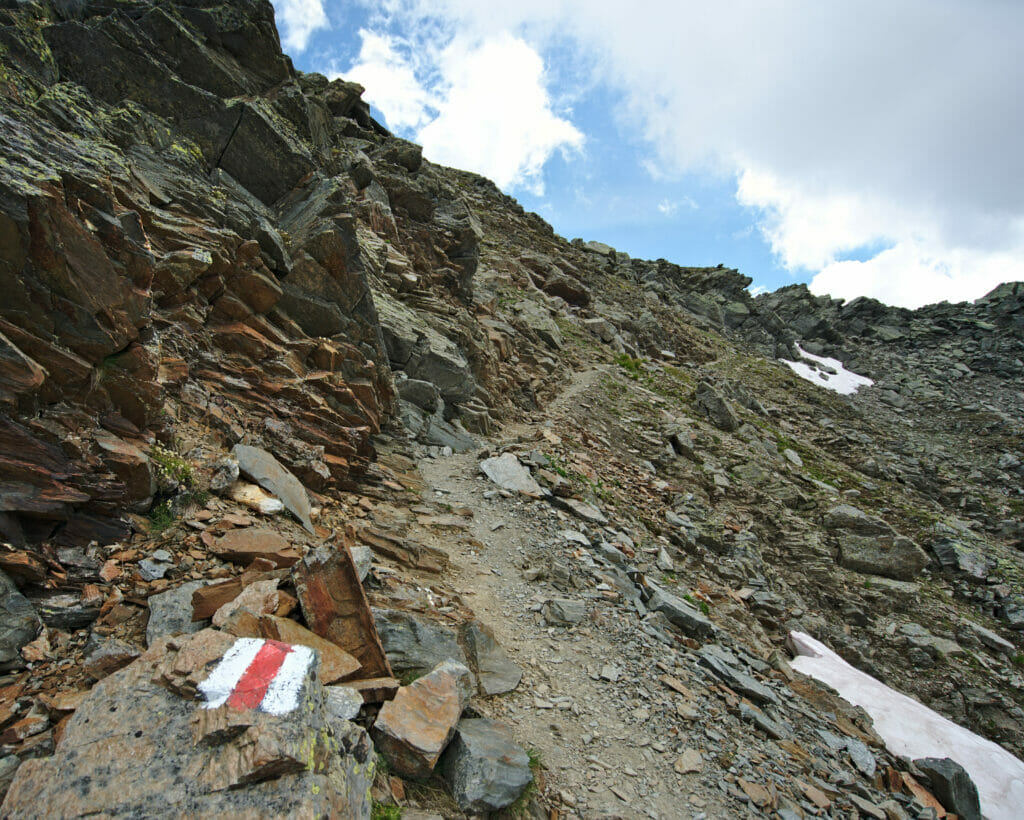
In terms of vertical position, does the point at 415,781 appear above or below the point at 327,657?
below

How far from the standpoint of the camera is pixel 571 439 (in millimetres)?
20344

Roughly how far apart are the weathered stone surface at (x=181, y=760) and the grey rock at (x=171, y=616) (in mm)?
856

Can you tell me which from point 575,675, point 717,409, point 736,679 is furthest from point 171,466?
point 717,409

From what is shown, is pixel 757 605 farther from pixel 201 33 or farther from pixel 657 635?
pixel 201 33

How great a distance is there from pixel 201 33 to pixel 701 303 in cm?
6189

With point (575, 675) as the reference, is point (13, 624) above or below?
below

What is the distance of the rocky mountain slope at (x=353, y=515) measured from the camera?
4.96m

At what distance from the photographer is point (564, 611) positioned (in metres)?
9.53

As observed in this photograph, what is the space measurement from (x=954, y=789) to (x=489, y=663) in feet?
33.7

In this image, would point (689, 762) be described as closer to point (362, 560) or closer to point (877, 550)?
point (362, 560)

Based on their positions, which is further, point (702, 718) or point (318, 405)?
point (318, 405)

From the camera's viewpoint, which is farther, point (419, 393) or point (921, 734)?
point (419, 393)

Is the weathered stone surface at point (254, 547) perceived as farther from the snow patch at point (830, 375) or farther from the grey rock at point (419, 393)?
the snow patch at point (830, 375)

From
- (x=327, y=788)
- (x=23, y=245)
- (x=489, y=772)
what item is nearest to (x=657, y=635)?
(x=489, y=772)
